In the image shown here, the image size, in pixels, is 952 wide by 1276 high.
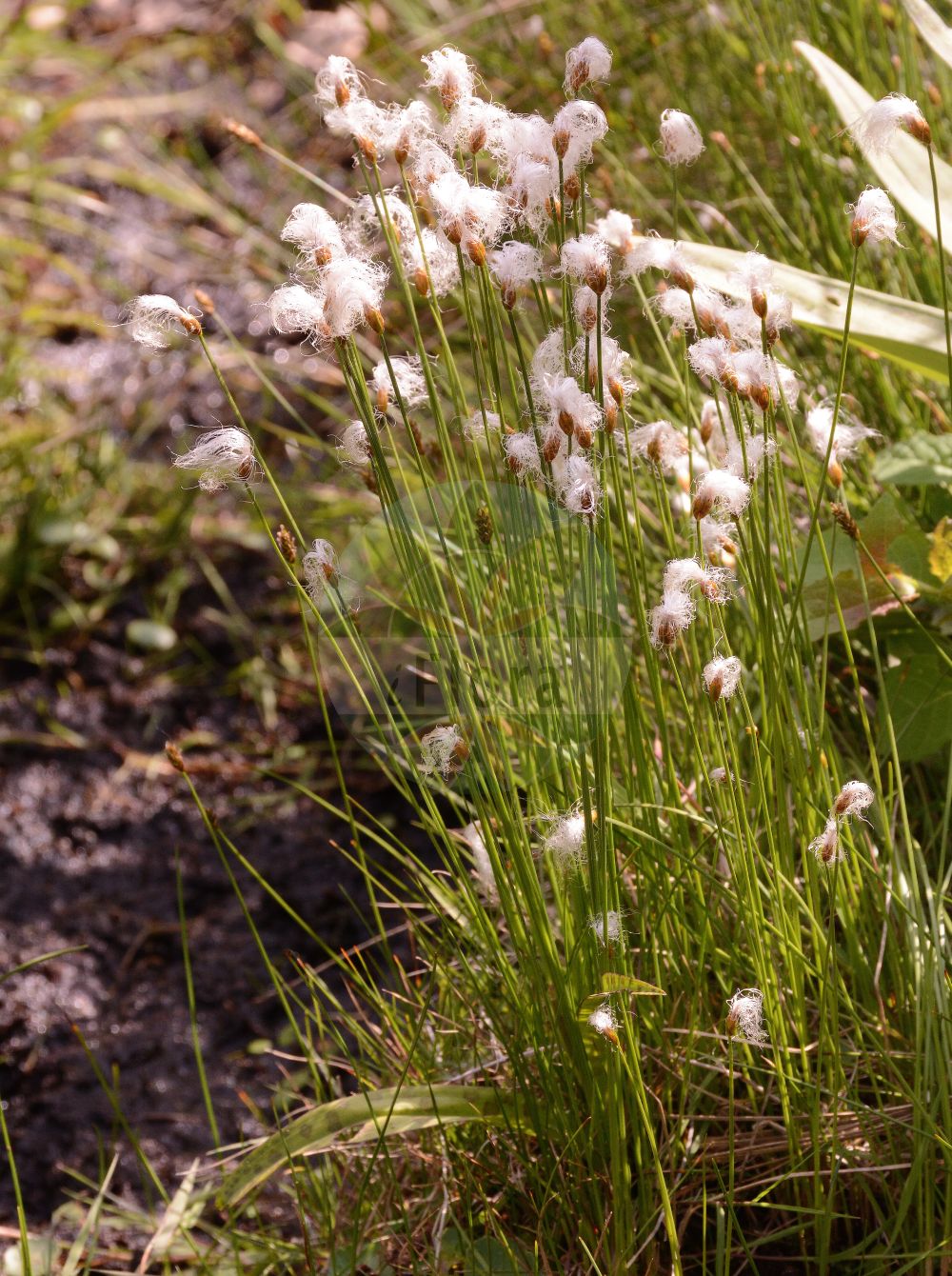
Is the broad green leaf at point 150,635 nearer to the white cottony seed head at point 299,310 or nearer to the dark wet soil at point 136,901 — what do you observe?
the dark wet soil at point 136,901

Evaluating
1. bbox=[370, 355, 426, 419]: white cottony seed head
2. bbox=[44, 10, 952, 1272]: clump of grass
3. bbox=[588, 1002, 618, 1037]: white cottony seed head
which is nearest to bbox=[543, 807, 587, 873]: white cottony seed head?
bbox=[44, 10, 952, 1272]: clump of grass

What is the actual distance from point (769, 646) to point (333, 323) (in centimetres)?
39

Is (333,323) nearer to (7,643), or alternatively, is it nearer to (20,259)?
(7,643)

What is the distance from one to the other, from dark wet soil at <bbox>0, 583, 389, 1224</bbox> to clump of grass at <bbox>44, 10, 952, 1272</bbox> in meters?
0.49

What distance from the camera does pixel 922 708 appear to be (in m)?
1.19

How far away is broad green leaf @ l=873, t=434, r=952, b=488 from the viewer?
126cm

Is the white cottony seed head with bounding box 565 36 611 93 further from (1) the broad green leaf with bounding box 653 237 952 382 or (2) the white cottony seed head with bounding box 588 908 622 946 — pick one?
(2) the white cottony seed head with bounding box 588 908 622 946

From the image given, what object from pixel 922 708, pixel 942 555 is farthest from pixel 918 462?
pixel 922 708

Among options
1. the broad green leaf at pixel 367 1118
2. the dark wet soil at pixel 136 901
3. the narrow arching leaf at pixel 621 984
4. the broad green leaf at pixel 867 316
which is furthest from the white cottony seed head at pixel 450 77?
the dark wet soil at pixel 136 901

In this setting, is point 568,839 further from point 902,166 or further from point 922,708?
point 902,166

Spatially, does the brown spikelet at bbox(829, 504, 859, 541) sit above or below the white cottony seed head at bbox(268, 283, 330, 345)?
below

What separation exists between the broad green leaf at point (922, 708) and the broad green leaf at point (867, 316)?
286 mm

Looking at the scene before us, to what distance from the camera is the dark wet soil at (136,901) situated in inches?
63.9

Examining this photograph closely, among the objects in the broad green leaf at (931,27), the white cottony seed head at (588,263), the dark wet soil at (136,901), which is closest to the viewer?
the white cottony seed head at (588,263)
